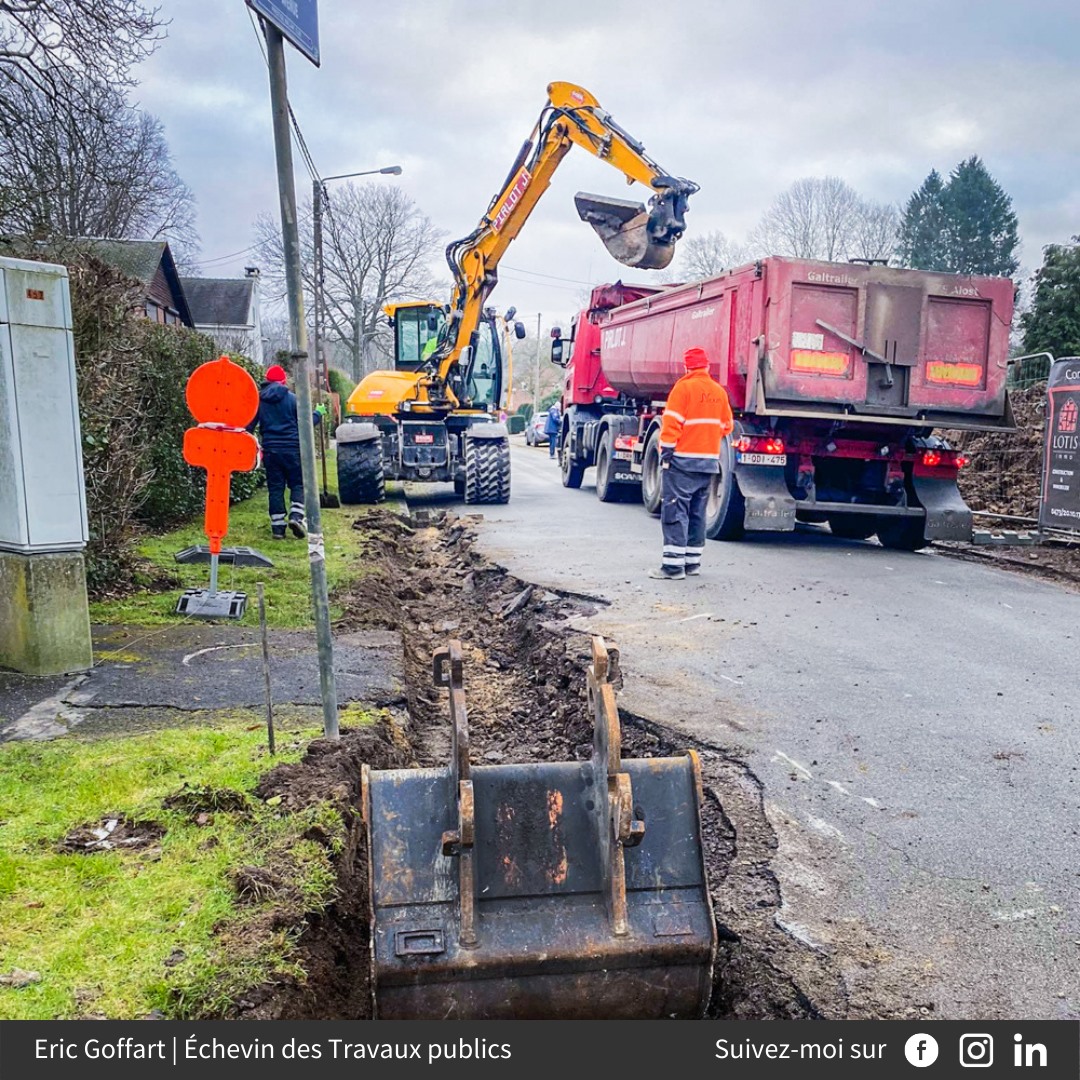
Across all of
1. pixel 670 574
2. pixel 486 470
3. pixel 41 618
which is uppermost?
pixel 486 470

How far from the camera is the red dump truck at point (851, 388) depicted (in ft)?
33.0

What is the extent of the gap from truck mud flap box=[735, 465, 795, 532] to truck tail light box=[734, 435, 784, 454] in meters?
0.19

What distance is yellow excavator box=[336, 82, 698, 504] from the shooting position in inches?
486

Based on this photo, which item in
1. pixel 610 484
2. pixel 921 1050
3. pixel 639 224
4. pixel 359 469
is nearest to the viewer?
pixel 921 1050

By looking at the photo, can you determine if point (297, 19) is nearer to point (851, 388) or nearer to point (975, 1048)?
point (975, 1048)

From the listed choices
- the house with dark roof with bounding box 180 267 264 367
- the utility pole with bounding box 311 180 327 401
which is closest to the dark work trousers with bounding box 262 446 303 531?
the utility pole with bounding box 311 180 327 401

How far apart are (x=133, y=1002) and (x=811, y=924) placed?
1989 millimetres

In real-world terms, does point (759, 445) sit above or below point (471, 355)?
below

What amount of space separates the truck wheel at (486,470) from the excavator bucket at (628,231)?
12.0 feet

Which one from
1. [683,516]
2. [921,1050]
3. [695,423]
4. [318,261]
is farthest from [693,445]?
[318,261]

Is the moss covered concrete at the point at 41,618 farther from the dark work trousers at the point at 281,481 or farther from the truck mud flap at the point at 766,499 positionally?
the truck mud flap at the point at 766,499

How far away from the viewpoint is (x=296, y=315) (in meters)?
3.69

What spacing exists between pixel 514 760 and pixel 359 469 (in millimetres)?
9931

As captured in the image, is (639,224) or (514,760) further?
(639,224)
